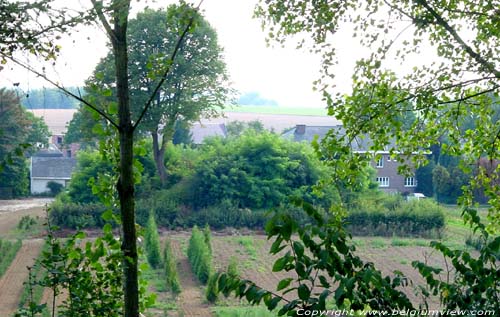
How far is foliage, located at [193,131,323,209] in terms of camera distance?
3331 cm

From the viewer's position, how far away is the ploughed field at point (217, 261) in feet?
52.3

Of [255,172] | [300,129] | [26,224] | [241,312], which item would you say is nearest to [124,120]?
[241,312]

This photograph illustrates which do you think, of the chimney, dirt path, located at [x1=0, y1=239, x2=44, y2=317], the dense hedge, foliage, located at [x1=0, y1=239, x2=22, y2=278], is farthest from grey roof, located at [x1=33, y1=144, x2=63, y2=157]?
the dense hedge

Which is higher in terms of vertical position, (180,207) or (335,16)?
(335,16)

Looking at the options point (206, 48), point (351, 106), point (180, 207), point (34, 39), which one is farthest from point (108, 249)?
point (206, 48)

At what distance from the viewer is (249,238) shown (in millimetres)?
27266

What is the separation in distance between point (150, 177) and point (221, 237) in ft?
30.6

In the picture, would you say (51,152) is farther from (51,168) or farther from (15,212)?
(15,212)

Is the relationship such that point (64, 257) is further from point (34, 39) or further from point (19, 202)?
point (19, 202)

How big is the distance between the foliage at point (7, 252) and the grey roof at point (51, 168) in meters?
26.8

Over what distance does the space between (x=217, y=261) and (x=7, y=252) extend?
23.1 feet

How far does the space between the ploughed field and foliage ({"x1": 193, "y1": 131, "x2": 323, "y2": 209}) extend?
12.4 ft

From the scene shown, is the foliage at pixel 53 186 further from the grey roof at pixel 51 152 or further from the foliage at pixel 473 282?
the foliage at pixel 473 282

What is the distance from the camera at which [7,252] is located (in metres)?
22.7
